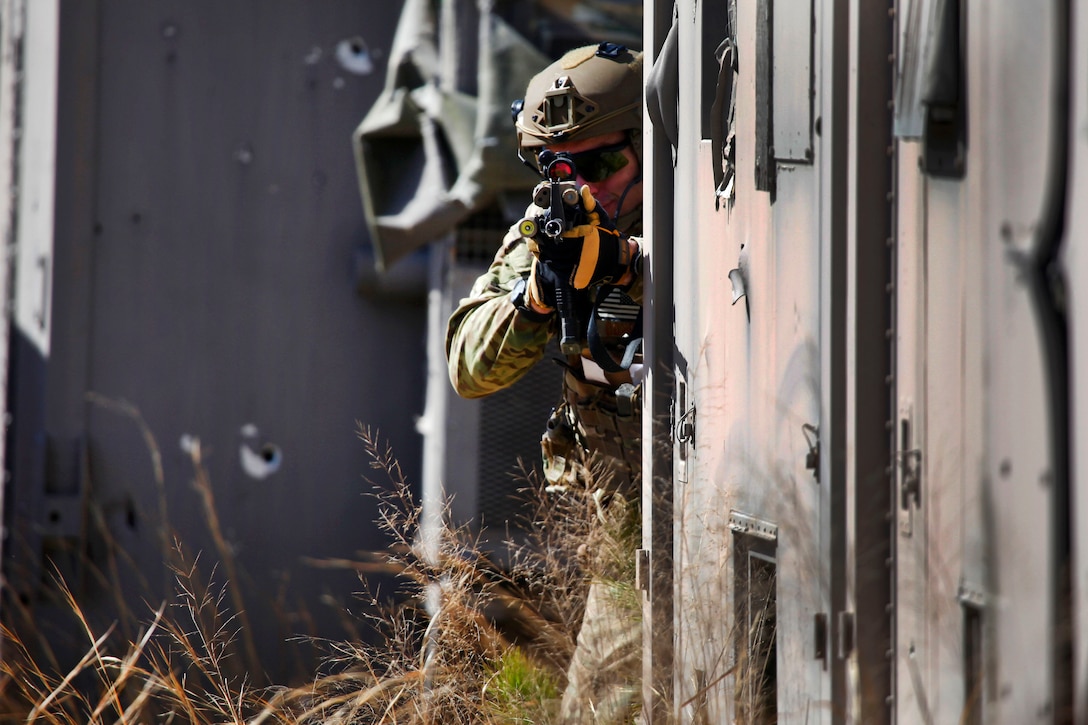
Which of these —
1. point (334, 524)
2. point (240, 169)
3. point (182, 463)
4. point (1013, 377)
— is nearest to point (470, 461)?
point (334, 524)

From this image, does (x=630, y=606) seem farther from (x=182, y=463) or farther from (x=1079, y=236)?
(x=182, y=463)

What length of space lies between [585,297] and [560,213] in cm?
37

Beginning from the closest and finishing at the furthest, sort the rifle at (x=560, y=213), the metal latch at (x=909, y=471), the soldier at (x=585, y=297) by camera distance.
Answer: the metal latch at (x=909, y=471), the rifle at (x=560, y=213), the soldier at (x=585, y=297)

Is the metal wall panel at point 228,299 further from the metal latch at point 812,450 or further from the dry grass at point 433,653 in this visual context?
the metal latch at point 812,450

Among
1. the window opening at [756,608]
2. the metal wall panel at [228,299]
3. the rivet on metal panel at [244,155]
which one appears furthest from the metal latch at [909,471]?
the rivet on metal panel at [244,155]

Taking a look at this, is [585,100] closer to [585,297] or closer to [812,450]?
[585,297]

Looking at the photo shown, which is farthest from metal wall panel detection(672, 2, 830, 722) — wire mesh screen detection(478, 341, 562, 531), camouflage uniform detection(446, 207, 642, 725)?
wire mesh screen detection(478, 341, 562, 531)

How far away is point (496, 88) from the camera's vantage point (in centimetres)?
466

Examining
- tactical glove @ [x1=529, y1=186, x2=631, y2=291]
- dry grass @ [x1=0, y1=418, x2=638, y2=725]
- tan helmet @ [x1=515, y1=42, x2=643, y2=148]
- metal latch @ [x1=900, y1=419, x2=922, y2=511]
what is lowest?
dry grass @ [x1=0, y1=418, x2=638, y2=725]

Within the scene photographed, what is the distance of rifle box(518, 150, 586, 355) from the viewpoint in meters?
2.51

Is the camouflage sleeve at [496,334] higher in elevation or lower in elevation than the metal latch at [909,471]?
higher

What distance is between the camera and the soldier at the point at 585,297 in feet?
9.01

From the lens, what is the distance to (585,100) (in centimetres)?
302

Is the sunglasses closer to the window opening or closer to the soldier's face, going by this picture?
the soldier's face
